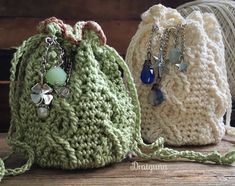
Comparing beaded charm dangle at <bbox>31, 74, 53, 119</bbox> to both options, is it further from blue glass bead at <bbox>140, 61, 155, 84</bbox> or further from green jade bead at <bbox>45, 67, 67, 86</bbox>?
blue glass bead at <bbox>140, 61, 155, 84</bbox>

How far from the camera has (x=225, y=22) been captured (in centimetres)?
97

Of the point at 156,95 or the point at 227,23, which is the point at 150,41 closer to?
the point at 156,95

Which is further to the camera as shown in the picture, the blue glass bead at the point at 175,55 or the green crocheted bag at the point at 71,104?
the blue glass bead at the point at 175,55

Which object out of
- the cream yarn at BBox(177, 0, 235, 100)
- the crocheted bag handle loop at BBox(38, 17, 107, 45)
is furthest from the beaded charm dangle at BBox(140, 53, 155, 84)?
the cream yarn at BBox(177, 0, 235, 100)

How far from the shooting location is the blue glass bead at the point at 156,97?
751mm

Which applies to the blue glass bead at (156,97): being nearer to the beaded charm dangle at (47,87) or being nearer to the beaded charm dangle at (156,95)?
the beaded charm dangle at (156,95)

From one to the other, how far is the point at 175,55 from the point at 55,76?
0.74 ft

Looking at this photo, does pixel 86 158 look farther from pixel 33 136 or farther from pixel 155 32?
pixel 155 32

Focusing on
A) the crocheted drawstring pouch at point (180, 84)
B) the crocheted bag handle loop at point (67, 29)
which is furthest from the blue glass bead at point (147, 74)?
the crocheted bag handle loop at point (67, 29)

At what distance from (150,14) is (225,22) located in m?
0.24

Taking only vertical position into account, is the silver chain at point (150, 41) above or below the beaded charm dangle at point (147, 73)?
above

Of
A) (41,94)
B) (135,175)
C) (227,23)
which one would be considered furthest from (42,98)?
(227,23)

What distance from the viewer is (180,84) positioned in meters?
0.75

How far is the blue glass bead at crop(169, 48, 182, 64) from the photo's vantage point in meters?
0.75
